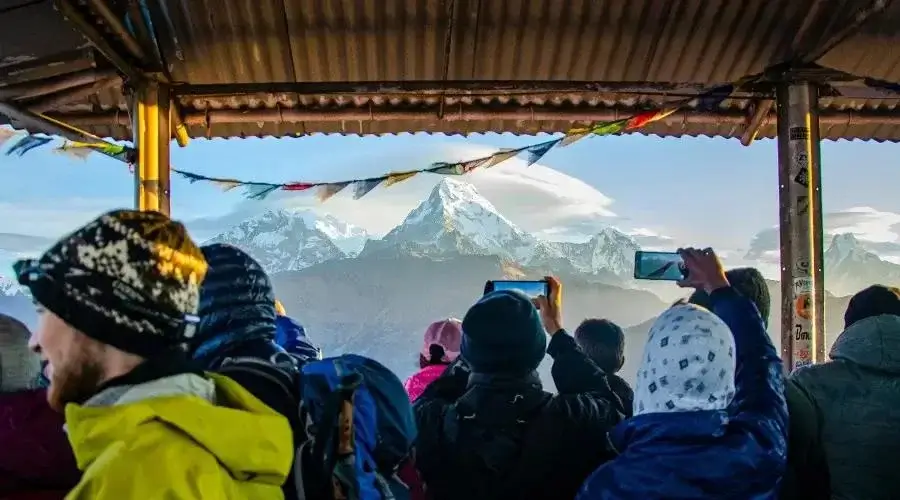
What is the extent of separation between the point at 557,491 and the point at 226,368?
39.2 inches

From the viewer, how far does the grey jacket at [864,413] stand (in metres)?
2.24

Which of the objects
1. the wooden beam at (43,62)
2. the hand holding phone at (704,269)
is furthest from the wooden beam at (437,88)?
the hand holding phone at (704,269)

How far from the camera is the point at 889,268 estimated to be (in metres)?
8.62

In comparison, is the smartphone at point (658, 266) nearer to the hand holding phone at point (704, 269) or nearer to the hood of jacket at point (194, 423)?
the hand holding phone at point (704, 269)

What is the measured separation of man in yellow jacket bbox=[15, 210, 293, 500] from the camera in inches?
47.0

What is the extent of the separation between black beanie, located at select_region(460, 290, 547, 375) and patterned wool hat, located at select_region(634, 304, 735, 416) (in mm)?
371

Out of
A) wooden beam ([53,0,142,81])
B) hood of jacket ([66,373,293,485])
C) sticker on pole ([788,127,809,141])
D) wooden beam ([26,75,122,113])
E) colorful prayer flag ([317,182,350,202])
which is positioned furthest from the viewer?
colorful prayer flag ([317,182,350,202])

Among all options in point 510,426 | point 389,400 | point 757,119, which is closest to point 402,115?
point 757,119

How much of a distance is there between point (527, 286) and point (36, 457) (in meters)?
1.66

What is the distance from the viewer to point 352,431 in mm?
1612

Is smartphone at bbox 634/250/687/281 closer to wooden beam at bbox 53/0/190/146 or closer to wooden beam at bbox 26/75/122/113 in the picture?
wooden beam at bbox 53/0/190/146

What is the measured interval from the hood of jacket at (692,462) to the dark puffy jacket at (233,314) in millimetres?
803

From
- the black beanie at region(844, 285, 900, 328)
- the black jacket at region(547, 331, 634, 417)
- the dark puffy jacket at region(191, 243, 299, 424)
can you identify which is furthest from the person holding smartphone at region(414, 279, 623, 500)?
the black beanie at region(844, 285, 900, 328)

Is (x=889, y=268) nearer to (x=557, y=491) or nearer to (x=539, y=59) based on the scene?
(x=539, y=59)
